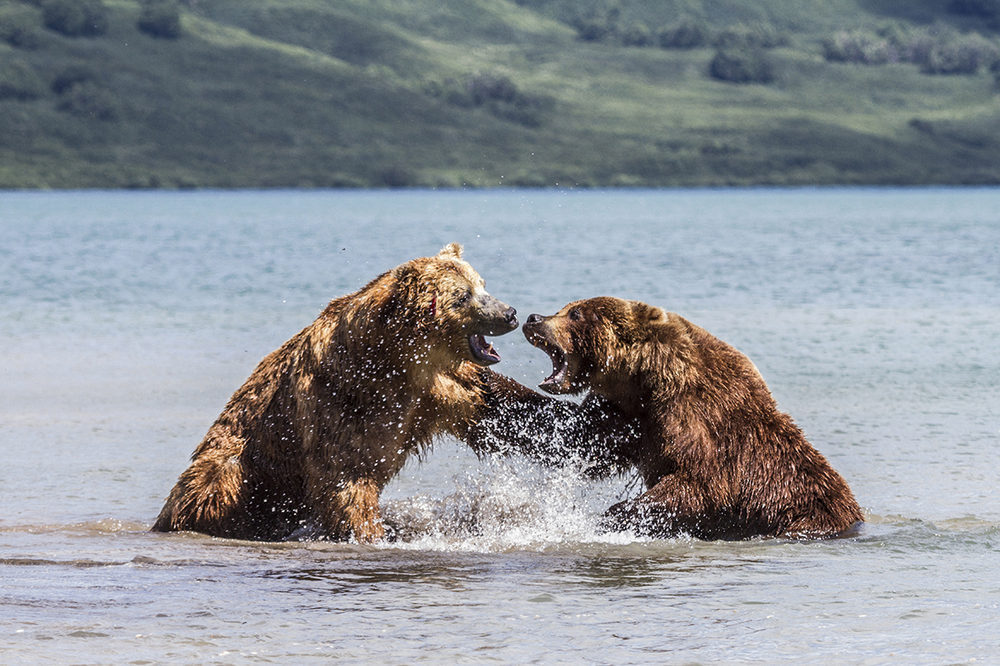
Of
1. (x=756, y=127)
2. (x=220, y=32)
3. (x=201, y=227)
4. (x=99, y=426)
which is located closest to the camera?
(x=99, y=426)

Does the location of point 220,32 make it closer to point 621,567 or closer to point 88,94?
point 88,94

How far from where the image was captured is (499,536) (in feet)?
27.4

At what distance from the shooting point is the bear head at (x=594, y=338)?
826 centimetres

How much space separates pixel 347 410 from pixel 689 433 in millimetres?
1828

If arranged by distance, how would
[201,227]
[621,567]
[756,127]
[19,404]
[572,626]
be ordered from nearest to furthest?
[572,626], [621,567], [19,404], [201,227], [756,127]

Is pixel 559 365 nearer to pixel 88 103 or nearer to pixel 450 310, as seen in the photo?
pixel 450 310

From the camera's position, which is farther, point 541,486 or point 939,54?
point 939,54

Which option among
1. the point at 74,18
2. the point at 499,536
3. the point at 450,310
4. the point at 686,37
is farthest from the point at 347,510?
the point at 686,37

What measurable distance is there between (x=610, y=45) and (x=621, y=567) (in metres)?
192

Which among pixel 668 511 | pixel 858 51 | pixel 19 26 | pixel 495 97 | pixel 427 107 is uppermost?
pixel 858 51

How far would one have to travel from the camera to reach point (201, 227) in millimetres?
67750

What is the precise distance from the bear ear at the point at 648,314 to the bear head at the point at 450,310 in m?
1.02

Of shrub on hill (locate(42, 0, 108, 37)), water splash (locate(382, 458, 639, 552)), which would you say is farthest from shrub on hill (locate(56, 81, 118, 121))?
water splash (locate(382, 458, 639, 552))

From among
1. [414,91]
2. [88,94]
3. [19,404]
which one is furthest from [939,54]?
[19,404]
